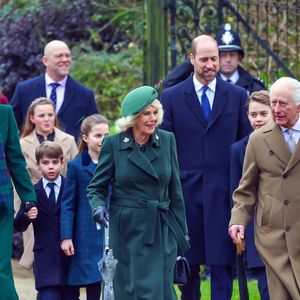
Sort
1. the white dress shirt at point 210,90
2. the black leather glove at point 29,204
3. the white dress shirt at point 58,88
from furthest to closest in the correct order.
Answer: the white dress shirt at point 58,88, the white dress shirt at point 210,90, the black leather glove at point 29,204

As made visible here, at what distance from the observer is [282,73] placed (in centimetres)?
1577

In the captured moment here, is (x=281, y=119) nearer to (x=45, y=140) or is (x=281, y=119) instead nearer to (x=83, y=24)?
(x=45, y=140)

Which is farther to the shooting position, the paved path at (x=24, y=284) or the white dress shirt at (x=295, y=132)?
the paved path at (x=24, y=284)

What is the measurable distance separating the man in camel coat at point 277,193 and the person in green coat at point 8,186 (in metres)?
1.68

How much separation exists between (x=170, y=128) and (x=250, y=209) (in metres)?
1.89

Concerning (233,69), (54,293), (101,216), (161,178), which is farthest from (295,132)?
(233,69)

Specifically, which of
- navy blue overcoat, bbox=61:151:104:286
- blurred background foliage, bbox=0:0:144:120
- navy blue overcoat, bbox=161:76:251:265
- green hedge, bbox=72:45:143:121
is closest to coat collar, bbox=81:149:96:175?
navy blue overcoat, bbox=61:151:104:286

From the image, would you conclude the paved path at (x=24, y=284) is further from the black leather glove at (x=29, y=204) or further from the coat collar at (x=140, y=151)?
the coat collar at (x=140, y=151)

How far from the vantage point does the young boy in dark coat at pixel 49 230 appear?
35.1ft

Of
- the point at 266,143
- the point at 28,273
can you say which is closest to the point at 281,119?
the point at 266,143

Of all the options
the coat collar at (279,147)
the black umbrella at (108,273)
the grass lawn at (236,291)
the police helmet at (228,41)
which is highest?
the police helmet at (228,41)

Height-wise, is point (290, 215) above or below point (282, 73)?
below

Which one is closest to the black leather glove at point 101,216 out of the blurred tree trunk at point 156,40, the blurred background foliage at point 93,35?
the blurred tree trunk at point 156,40

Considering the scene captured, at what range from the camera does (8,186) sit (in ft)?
32.8
